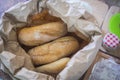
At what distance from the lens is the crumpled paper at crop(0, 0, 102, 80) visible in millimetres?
628

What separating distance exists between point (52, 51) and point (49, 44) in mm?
29

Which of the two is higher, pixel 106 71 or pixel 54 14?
pixel 54 14

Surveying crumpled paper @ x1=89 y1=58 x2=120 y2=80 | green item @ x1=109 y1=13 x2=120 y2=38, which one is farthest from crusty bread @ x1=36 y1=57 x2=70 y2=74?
green item @ x1=109 y1=13 x2=120 y2=38

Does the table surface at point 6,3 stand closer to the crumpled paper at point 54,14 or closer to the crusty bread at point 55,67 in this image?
the crumpled paper at point 54,14

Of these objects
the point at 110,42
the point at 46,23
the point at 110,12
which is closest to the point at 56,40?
the point at 46,23

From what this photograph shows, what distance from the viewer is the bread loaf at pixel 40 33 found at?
0.70m

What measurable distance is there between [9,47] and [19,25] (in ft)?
0.27

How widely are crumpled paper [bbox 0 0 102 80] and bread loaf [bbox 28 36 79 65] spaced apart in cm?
3

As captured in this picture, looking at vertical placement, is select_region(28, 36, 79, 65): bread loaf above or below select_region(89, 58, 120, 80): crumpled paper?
above

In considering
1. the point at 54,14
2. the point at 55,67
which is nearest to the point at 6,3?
the point at 54,14

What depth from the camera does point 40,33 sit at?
2.30ft

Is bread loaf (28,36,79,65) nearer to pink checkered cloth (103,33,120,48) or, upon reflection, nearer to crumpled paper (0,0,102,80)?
crumpled paper (0,0,102,80)

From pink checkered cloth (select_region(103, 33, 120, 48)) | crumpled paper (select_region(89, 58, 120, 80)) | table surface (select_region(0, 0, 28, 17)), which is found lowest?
crumpled paper (select_region(89, 58, 120, 80))

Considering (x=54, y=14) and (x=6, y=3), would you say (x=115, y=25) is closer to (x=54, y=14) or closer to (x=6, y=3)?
(x=54, y=14)
